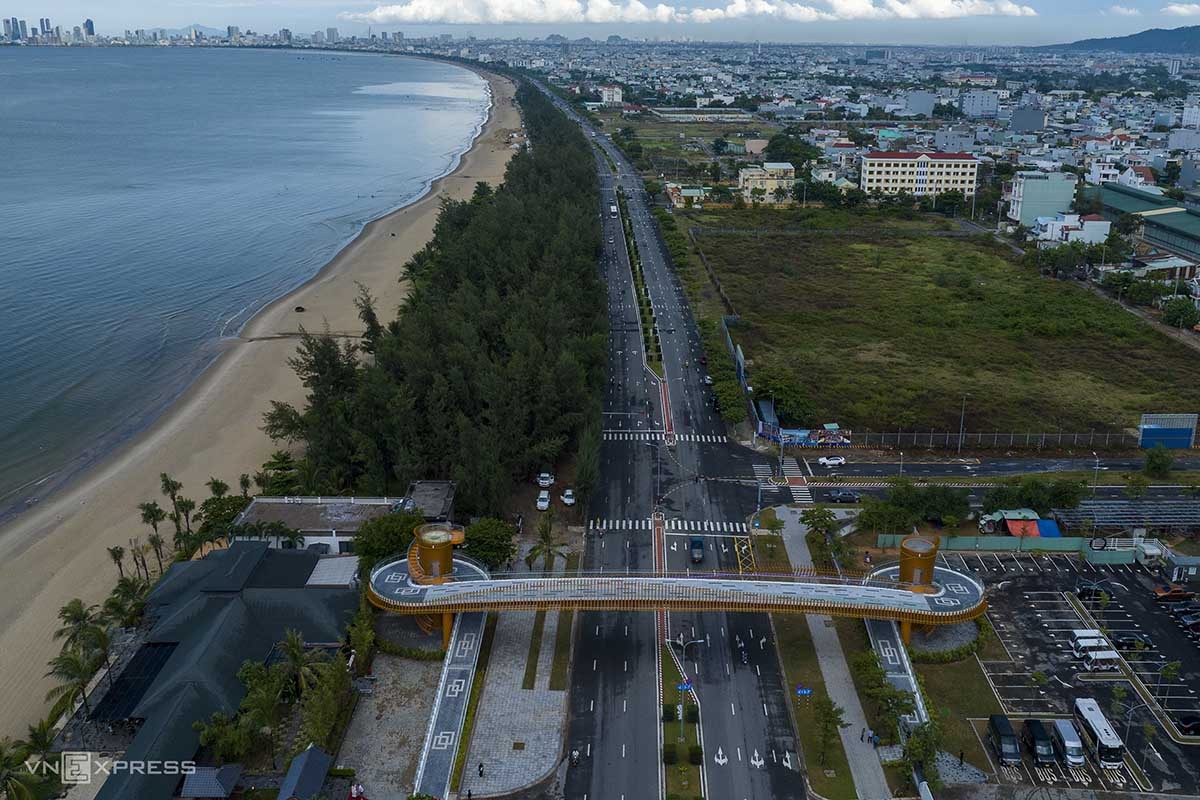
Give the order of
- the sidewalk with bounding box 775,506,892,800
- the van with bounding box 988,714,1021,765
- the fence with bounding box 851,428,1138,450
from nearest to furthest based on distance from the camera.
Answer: the sidewalk with bounding box 775,506,892,800 → the van with bounding box 988,714,1021,765 → the fence with bounding box 851,428,1138,450

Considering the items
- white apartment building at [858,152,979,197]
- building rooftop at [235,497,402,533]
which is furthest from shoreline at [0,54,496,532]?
white apartment building at [858,152,979,197]

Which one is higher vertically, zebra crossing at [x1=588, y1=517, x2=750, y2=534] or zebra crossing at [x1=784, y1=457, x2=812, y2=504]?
zebra crossing at [x1=784, y1=457, x2=812, y2=504]

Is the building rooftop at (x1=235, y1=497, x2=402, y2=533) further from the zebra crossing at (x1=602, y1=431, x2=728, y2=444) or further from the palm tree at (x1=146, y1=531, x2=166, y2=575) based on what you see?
the zebra crossing at (x1=602, y1=431, x2=728, y2=444)

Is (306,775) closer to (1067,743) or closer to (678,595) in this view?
(678,595)

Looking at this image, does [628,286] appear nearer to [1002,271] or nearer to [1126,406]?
[1002,271]

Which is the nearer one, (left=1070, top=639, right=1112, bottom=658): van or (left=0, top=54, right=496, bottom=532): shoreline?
(left=1070, top=639, right=1112, bottom=658): van

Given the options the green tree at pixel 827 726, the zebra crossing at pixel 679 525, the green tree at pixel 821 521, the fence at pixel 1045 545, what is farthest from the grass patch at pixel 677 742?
the fence at pixel 1045 545

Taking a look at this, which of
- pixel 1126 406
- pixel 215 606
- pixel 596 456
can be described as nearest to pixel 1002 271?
pixel 1126 406
